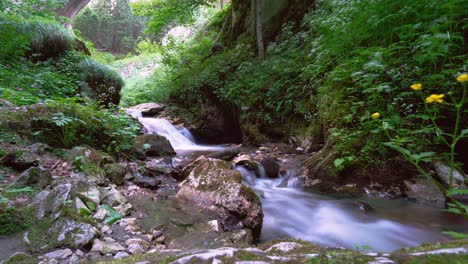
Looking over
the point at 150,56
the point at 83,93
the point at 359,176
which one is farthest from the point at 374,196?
the point at 150,56

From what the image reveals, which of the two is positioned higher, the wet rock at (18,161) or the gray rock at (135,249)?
the wet rock at (18,161)

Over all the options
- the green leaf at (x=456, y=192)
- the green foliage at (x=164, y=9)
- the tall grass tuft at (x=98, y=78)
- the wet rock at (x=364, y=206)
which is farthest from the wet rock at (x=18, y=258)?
the green foliage at (x=164, y=9)

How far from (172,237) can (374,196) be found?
2.85m

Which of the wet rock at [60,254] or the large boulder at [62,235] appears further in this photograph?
the large boulder at [62,235]

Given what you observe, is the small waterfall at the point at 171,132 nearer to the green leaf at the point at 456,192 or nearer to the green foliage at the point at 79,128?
the green foliage at the point at 79,128

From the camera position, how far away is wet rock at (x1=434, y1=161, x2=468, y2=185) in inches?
115

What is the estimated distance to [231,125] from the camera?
9.12m

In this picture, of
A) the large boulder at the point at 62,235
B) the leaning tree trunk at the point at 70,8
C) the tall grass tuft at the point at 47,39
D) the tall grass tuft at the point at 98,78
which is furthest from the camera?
the leaning tree trunk at the point at 70,8

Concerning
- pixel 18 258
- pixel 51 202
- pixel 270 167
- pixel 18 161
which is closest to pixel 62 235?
pixel 18 258

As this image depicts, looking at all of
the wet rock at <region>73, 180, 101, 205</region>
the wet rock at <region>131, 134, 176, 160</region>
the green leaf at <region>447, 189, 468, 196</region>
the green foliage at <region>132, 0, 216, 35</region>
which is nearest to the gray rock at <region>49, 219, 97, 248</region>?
the wet rock at <region>73, 180, 101, 205</region>

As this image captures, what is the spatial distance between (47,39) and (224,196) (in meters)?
7.39

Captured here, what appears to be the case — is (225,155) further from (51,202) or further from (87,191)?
(51,202)

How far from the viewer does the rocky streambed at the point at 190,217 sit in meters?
1.56

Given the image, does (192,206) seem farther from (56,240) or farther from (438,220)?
(438,220)
